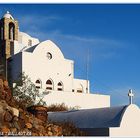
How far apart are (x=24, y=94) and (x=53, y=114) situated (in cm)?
401

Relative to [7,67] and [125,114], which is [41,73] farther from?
[125,114]

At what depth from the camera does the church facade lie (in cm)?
2339

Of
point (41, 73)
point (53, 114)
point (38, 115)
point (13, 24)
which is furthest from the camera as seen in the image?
point (13, 24)

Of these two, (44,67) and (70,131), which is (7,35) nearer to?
(44,67)

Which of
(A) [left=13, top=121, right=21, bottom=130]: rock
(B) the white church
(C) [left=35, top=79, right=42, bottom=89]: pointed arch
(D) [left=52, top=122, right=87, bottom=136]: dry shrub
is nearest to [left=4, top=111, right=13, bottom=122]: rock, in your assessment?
(A) [left=13, top=121, right=21, bottom=130]: rock

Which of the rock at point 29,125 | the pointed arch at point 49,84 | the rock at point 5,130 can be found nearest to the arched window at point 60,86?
the pointed arch at point 49,84

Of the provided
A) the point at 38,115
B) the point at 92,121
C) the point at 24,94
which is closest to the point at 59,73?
the point at 24,94

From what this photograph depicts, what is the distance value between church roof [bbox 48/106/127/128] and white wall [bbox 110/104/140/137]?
0.48 feet

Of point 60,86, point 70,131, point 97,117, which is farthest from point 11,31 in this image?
point 70,131

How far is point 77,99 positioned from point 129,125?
1175 cm

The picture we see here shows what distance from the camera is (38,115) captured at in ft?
38.6

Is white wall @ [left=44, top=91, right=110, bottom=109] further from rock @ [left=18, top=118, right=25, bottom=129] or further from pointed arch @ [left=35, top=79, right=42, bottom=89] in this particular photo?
rock @ [left=18, top=118, right=25, bottom=129]

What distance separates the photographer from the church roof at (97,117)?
12841mm

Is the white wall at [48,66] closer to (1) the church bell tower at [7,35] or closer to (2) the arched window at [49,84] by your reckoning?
(2) the arched window at [49,84]
